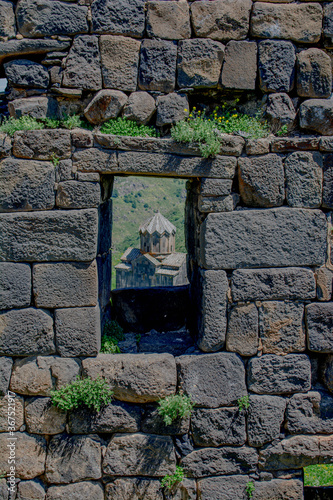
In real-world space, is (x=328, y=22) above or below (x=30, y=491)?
above

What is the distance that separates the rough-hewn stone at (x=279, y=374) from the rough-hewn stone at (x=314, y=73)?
2645mm

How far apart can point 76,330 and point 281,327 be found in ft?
6.55

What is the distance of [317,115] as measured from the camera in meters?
3.78

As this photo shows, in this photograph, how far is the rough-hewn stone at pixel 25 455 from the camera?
3.66 metres

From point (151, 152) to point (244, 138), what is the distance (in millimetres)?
917

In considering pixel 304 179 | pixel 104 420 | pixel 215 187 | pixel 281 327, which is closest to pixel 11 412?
pixel 104 420

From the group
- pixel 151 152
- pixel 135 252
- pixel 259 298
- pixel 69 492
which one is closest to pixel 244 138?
A: pixel 151 152

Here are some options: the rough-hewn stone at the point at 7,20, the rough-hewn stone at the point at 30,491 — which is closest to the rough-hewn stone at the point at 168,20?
the rough-hewn stone at the point at 7,20

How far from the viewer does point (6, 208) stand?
3.53 meters

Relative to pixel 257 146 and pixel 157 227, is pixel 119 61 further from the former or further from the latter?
pixel 157 227

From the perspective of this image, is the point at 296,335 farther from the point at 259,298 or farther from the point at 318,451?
the point at 318,451

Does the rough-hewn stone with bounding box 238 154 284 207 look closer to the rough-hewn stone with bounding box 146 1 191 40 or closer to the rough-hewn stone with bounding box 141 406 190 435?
the rough-hewn stone with bounding box 146 1 191 40

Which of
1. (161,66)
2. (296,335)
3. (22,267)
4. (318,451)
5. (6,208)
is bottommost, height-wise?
(318,451)

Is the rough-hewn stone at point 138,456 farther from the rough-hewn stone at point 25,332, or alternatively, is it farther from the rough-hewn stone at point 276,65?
the rough-hewn stone at point 276,65
